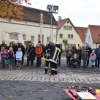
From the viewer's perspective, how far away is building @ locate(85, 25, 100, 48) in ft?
225

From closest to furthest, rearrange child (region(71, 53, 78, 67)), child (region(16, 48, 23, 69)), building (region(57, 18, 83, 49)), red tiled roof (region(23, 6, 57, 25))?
child (region(16, 48, 23, 69)), child (region(71, 53, 78, 67)), red tiled roof (region(23, 6, 57, 25)), building (region(57, 18, 83, 49))

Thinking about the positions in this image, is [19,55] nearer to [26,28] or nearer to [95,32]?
[26,28]

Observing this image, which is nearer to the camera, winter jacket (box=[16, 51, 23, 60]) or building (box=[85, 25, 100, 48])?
winter jacket (box=[16, 51, 23, 60])

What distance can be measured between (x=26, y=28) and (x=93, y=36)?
22647 mm

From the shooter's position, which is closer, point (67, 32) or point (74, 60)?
point (74, 60)

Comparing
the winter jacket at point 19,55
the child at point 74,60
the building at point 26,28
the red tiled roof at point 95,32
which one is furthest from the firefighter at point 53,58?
the red tiled roof at point 95,32

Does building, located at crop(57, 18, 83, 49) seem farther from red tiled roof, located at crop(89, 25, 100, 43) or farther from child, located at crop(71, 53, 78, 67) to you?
child, located at crop(71, 53, 78, 67)

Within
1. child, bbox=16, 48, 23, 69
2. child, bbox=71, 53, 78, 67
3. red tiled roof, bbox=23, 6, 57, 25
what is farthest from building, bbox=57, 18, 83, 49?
child, bbox=16, 48, 23, 69

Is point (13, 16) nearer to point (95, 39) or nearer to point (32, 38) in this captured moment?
point (32, 38)

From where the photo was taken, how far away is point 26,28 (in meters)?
54.0

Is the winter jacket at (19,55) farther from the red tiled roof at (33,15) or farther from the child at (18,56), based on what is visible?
the red tiled roof at (33,15)

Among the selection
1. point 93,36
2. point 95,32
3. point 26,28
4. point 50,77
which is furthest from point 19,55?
point 95,32

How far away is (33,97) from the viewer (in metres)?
8.66

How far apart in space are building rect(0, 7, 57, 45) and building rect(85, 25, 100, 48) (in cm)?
1307
